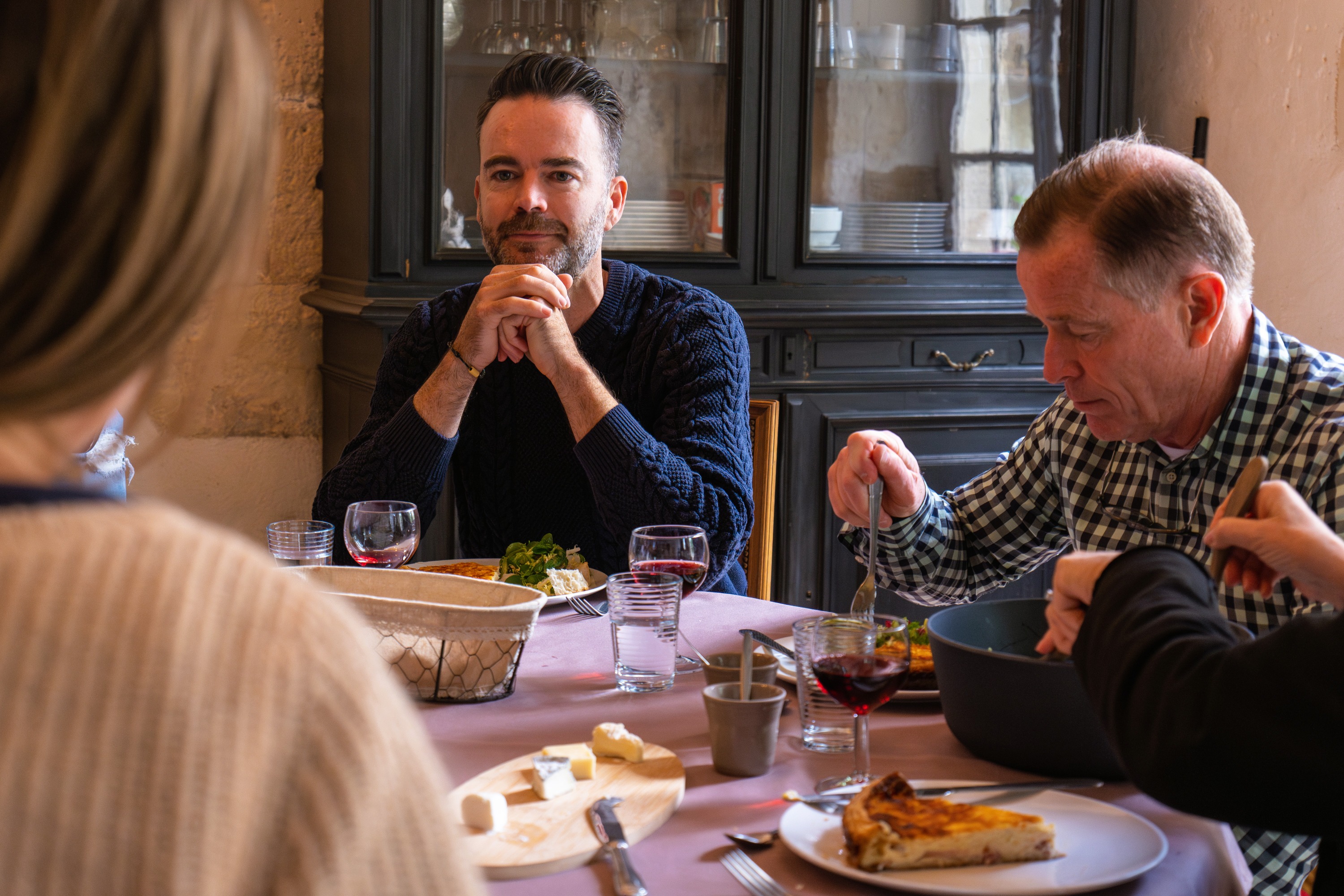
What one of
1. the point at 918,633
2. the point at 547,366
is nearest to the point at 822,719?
the point at 918,633

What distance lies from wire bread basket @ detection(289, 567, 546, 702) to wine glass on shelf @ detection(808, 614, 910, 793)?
0.98 ft

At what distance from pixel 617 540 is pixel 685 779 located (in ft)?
2.78

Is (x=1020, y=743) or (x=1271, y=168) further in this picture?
(x=1271, y=168)

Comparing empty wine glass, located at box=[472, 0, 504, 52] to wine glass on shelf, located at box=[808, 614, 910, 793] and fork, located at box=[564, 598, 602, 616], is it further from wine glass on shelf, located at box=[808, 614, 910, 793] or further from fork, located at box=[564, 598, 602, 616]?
wine glass on shelf, located at box=[808, 614, 910, 793]

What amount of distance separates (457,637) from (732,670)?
0.27 meters

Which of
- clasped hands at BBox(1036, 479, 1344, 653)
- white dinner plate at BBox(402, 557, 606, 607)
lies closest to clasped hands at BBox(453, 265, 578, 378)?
white dinner plate at BBox(402, 557, 606, 607)

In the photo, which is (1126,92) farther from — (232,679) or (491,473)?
(232,679)

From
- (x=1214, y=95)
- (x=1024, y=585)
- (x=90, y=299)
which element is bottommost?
(x=1024, y=585)

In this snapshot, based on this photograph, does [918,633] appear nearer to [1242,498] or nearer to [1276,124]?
[1242,498]

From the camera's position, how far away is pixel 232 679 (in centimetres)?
42

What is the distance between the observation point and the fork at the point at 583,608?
1.50m

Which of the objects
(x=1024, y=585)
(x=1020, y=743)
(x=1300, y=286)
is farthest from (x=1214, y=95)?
(x=1020, y=743)

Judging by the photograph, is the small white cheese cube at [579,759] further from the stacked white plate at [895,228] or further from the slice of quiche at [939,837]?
the stacked white plate at [895,228]

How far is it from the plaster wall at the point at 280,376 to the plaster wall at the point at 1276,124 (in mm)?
2129
